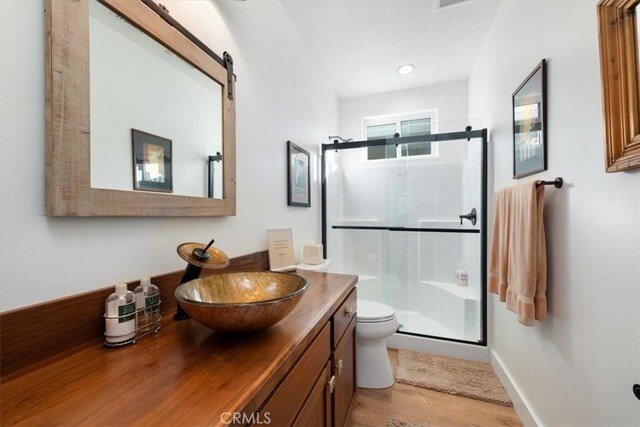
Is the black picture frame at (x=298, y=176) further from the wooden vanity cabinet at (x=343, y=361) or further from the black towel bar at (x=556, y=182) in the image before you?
the black towel bar at (x=556, y=182)

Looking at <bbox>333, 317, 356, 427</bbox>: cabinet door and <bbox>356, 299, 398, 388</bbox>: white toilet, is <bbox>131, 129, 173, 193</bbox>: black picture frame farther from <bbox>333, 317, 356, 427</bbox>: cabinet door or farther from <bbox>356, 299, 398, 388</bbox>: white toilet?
<bbox>356, 299, 398, 388</bbox>: white toilet

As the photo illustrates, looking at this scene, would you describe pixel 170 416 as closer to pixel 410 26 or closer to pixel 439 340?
pixel 439 340

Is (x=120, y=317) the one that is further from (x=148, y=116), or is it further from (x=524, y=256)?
(x=524, y=256)

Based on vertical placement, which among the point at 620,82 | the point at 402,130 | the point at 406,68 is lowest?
the point at 620,82

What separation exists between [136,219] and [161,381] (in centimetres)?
51

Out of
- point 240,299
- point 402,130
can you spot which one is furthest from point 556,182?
point 402,130

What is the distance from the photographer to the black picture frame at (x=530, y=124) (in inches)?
48.5

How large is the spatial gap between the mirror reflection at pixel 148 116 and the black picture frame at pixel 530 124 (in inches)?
60.0

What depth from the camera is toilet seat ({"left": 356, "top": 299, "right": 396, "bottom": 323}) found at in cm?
167

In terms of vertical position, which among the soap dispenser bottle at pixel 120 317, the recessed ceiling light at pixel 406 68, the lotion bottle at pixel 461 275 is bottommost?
the lotion bottle at pixel 461 275

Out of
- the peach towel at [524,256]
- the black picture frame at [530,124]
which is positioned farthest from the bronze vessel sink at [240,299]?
the black picture frame at [530,124]

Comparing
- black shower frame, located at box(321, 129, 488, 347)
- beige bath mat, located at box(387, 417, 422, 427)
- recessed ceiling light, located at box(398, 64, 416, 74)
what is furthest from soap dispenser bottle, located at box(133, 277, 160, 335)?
recessed ceiling light, located at box(398, 64, 416, 74)

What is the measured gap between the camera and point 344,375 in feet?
4.05

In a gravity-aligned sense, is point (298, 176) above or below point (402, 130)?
below
